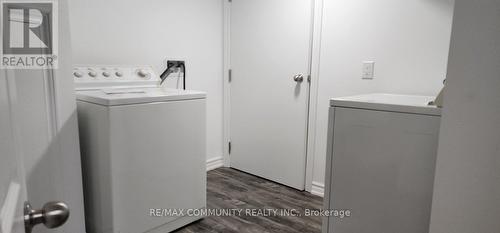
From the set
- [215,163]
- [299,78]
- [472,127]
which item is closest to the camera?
[472,127]

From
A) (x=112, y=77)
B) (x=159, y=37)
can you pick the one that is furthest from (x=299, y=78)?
(x=112, y=77)

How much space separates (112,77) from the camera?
6.74 feet

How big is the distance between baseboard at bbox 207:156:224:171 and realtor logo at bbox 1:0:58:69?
1.86m

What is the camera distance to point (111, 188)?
157 centimetres

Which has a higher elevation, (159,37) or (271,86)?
(159,37)

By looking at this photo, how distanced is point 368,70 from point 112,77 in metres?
1.72

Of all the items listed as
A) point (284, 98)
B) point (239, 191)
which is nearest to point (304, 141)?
point (284, 98)

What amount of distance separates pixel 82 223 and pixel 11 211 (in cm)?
135

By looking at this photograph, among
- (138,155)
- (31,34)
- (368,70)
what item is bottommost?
(138,155)

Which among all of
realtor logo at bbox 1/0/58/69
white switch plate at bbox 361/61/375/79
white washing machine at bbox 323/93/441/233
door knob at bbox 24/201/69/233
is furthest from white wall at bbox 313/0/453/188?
door knob at bbox 24/201/69/233

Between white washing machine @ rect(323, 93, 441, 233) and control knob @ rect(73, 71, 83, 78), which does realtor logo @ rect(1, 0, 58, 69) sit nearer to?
control knob @ rect(73, 71, 83, 78)

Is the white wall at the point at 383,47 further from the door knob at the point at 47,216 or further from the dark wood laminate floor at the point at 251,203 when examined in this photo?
the door knob at the point at 47,216

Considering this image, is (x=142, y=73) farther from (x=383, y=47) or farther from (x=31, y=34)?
(x=383, y=47)

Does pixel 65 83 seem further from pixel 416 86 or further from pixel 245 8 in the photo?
pixel 416 86
